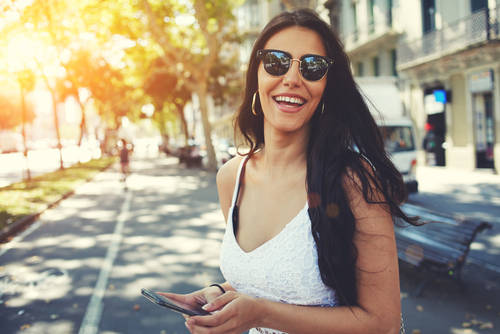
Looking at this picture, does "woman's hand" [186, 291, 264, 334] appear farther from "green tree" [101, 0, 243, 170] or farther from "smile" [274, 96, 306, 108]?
"green tree" [101, 0, 243, 170]

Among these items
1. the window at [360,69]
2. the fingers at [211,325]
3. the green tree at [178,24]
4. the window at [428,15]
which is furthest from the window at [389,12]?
the fingers at [211,325]

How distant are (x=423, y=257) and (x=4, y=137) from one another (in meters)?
54.6

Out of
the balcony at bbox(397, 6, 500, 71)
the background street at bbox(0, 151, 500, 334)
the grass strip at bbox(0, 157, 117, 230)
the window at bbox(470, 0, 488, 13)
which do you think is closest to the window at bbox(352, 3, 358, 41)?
the balcony at bbox(397, 6, 500, 71)

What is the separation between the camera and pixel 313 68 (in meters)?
1.61

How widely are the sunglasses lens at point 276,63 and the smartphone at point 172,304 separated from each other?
0.96 m

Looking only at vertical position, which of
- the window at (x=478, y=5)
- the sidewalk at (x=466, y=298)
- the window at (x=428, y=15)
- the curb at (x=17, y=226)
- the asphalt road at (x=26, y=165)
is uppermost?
the window at (x=428, y=15)

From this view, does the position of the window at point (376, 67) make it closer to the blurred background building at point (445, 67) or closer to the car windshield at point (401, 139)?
the blurred background building at point (445, 67)

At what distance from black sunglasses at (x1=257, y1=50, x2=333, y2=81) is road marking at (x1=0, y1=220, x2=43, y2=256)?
691 centimetres

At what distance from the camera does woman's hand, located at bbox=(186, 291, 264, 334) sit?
126cm

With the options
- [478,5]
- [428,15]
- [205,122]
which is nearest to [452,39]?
[478,5]

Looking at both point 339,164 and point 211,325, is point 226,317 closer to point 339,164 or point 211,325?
point 211,325

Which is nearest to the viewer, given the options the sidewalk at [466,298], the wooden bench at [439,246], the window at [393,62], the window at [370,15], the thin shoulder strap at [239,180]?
the thin shoulder strap at [239,180]

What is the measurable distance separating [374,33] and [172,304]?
1003 inches

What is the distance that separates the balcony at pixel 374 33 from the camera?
22.3 metres
